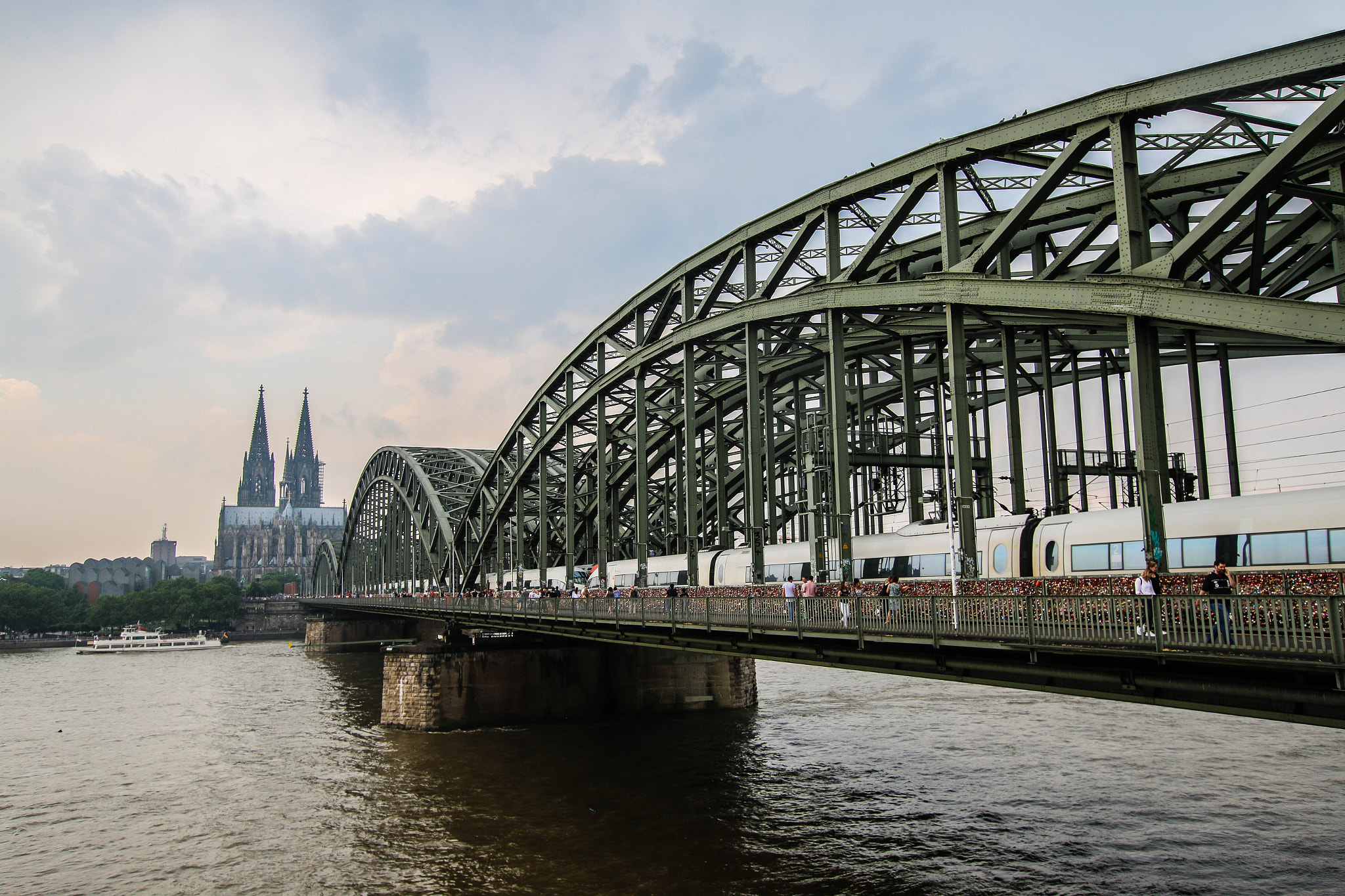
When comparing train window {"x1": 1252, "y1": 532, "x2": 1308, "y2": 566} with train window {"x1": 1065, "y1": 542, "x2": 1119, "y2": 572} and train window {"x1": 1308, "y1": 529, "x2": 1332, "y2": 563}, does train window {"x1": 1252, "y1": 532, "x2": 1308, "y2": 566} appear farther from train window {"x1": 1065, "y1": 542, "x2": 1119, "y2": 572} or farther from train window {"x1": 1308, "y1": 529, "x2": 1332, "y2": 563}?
train window {"x1": 1065, "y1": 542, "x2": 1119, "y2": 572}

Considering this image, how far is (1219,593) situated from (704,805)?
1946 cm

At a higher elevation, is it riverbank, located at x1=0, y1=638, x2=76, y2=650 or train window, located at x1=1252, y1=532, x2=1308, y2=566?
train window, located at x1=1252, y1=532, x2=1308, y2=566

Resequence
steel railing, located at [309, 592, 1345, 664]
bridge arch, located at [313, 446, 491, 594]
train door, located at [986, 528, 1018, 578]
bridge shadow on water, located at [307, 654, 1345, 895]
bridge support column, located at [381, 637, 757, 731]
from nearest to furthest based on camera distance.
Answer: steel railing, located at [309, 592, 1345, 664] < bridge shadow on water, located at [307, 654, 1345, 895] < train door, located at [986, 528, 1018, 578] < bridge support column, located at [381, 637, 757, 731] < bridge arch, located at [313, 446, 491, 594]

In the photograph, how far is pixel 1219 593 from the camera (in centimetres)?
1498

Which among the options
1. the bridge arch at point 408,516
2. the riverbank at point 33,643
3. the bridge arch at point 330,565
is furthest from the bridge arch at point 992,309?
the bridge arch at point 330,565

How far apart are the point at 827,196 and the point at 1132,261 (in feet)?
46.7

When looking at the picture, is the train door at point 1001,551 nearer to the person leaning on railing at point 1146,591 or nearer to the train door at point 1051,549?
the train door at point 1051,549

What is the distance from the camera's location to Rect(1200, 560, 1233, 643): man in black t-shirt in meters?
13.2

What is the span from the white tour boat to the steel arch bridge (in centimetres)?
8080

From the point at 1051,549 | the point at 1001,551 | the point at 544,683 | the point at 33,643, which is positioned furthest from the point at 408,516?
the point at 1051,549

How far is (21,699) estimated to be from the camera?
65438 mm

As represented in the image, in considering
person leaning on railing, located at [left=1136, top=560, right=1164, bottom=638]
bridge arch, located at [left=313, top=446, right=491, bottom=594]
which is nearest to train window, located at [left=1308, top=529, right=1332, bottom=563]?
person leaning on railing, located at [left=1136, top=560, right=1164, bottom=638]

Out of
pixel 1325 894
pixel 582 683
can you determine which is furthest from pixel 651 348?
pixel 1325 894

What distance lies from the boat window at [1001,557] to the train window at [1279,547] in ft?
22.8
